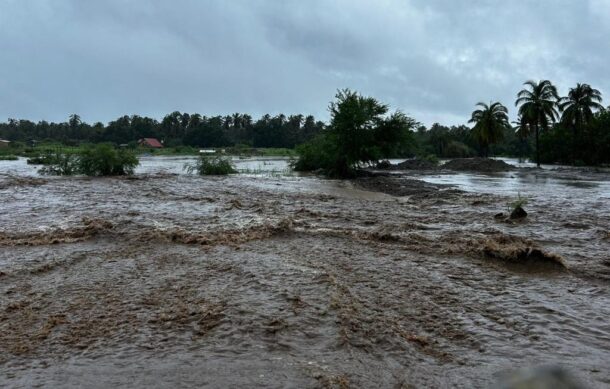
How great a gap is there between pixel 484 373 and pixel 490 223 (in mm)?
8184

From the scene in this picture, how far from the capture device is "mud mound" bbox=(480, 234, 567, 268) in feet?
23.9

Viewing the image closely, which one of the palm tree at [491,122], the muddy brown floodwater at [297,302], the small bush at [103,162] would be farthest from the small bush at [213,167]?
the palm tree at [491,122]

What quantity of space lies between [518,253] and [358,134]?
2711 cm

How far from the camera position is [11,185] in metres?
21.4

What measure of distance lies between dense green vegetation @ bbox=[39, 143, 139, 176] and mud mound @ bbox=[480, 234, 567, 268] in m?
27.7

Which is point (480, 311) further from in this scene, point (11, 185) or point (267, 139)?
point (267, 139)

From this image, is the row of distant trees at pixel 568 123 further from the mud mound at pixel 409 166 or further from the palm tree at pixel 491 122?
the mud mound at pixel 409 166

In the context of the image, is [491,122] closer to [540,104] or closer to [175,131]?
[540,104]

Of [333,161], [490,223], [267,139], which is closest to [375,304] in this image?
[490,223]

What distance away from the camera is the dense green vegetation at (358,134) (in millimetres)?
33656

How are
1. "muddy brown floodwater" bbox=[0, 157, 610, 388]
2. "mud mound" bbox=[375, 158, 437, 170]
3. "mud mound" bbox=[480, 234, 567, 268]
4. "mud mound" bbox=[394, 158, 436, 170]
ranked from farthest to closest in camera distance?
"mud mound" bbox=[394, 158, 436, 170], "mud mound" bbox=[375, 158, 437, 170], "mud mound" bbox=[480, 234, 567, 268], "muddy brown floodwater" bbox=[0, 157, 610, 388]

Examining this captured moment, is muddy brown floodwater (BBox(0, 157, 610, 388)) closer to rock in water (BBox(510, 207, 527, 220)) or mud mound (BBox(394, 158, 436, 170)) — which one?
rock in water (BBox(510, 207, 527, 220))

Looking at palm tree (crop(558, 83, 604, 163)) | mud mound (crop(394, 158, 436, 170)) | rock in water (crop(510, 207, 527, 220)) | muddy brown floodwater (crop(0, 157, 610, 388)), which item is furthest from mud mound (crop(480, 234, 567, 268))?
palm tree (crop(558, 83, 604, 163))

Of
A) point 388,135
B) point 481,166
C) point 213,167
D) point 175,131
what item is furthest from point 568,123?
point 175,131
